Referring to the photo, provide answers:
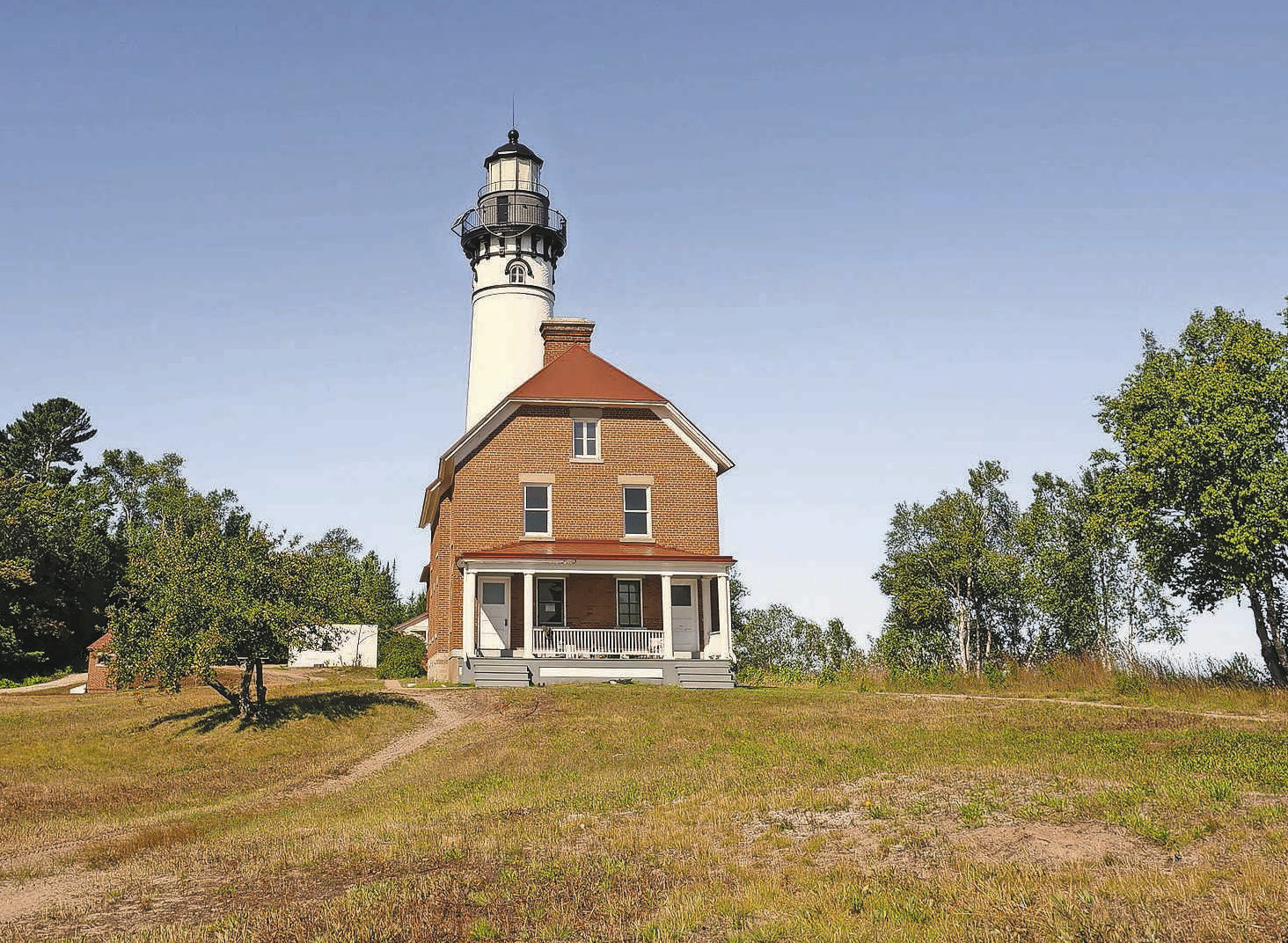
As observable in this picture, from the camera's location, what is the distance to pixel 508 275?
47.3 meters

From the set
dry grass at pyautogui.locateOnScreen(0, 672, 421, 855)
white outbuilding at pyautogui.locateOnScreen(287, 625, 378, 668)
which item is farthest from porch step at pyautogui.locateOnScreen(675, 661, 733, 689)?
white outbuilding at pyautogui.locateOnScreen(287, 625, 378, 668)

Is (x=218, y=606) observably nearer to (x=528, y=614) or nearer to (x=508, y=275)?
(x=528, y=614)

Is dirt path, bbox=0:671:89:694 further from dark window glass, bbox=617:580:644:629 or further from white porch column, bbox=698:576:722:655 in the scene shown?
white porch column, bbox=698:576:722:655

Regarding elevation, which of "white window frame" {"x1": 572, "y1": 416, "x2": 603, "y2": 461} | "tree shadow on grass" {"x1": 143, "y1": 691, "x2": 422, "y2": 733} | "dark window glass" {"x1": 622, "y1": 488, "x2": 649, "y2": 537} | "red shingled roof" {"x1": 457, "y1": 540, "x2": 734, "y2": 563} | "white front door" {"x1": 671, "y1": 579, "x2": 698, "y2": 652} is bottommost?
"tree shadow on grass" {"x1": 143, "y1": 691, "x2": 422, "y2": 733}

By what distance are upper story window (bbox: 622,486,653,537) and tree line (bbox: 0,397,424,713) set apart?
Result: 30.3 ft

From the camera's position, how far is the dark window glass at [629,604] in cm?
3706

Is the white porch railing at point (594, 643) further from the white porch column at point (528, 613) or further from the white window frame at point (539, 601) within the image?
the white window frame at point (539, 601)

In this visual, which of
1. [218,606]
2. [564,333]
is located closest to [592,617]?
[564,333]

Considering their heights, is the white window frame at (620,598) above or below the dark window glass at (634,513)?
below

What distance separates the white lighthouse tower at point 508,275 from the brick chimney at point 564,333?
8.28ft

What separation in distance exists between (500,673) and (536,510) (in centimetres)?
671

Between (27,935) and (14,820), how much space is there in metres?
9.26

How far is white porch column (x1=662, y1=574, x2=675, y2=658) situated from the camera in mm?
34250

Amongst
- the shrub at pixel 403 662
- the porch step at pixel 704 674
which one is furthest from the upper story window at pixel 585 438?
the shrub at pixel 403 662
